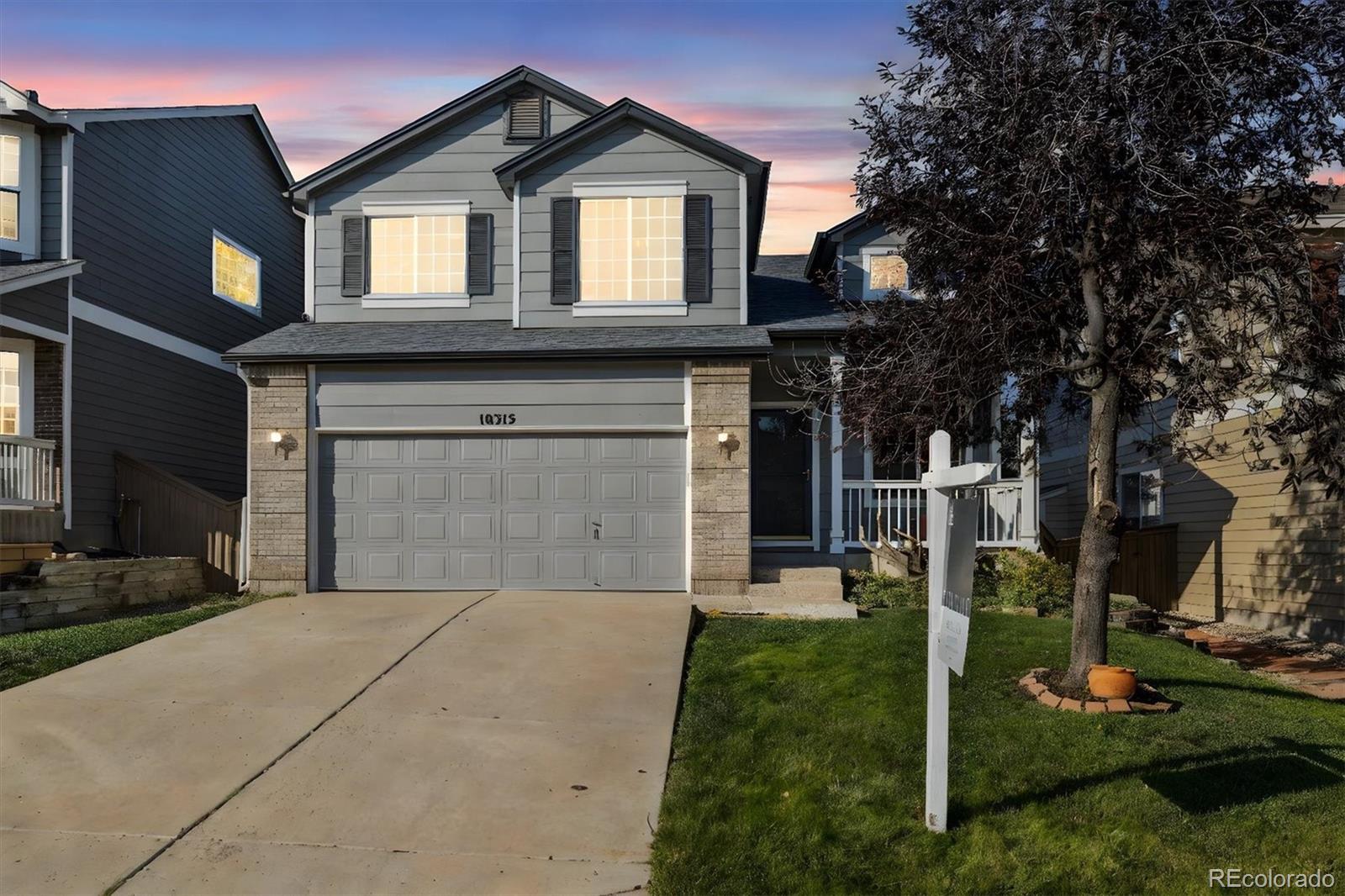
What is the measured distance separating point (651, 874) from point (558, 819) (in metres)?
0.87

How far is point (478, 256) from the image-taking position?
46.3ft

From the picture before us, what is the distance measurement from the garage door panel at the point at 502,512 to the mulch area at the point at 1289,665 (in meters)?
6.57

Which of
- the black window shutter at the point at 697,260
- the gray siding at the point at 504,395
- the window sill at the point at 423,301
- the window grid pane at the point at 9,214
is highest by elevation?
the window grid pane at the point at 9,214

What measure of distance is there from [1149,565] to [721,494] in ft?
27.8

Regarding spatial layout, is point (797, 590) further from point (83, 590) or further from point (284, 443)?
point (83, 590)

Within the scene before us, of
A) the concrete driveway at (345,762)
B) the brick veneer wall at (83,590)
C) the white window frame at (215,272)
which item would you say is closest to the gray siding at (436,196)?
the brick veneer wall at (83,590)

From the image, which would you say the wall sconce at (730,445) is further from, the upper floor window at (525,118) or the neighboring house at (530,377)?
the upper floor window at (525,118)

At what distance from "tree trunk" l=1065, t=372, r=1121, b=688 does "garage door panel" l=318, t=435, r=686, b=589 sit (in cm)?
571

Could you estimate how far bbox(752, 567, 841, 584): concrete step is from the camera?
1291 centimetres

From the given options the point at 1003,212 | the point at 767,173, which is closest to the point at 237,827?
the point at 1003,212

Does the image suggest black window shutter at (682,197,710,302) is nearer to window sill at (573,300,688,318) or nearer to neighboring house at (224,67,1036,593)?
neighboring house at (224,67,1036,593)

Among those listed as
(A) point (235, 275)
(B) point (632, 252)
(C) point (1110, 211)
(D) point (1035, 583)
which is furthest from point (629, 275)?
(A) point (235, 275)

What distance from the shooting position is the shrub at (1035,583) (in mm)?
12438

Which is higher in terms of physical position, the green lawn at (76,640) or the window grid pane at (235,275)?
the window grid pane at (235,275)
